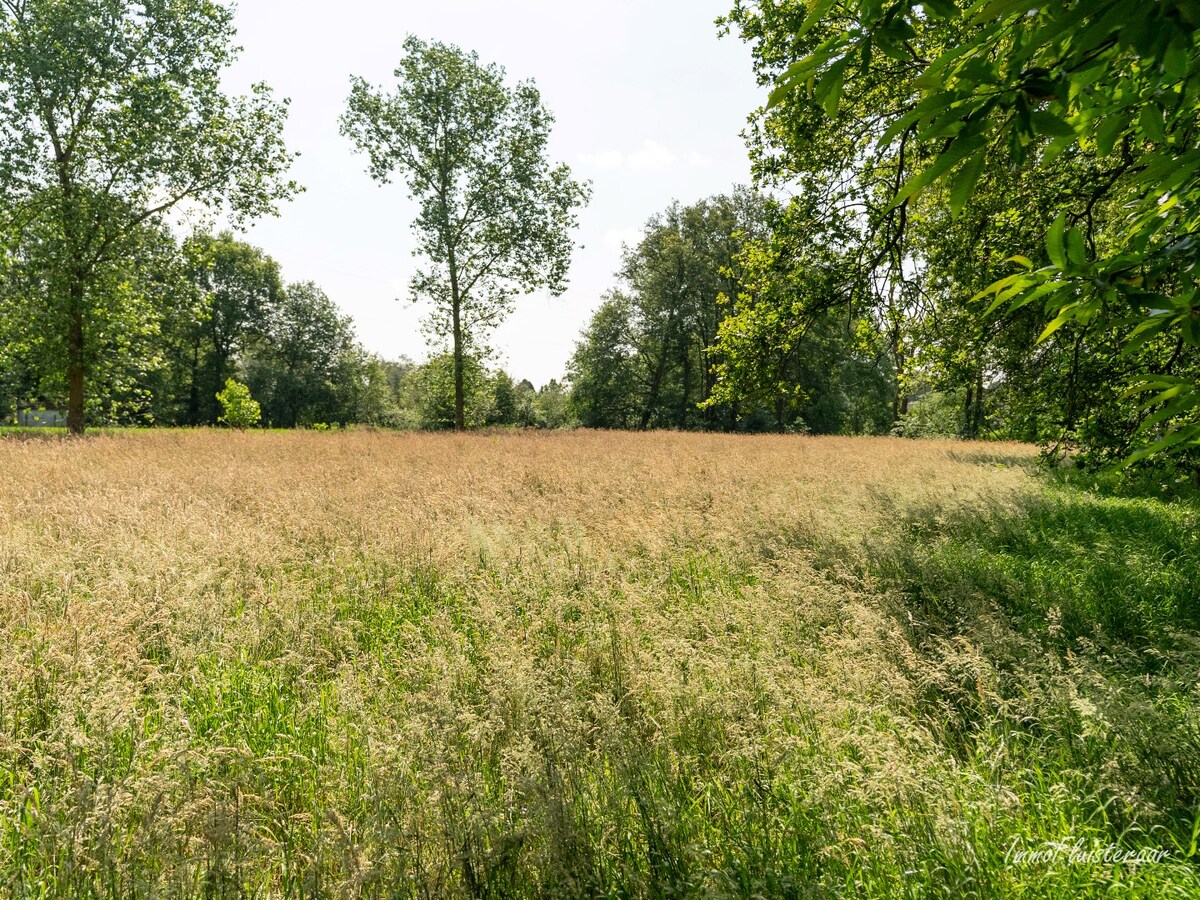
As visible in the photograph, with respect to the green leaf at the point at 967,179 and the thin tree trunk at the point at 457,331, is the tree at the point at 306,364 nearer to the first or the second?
the thin tree trunk at the point at 457,331

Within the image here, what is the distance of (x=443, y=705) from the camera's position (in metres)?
2.69

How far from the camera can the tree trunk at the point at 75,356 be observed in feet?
51.9

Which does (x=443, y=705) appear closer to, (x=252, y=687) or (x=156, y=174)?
(x=252, y=687)

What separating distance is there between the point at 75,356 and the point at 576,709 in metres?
22.1

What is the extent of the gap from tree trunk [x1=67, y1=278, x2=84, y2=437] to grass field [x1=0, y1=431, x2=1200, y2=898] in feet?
45.7

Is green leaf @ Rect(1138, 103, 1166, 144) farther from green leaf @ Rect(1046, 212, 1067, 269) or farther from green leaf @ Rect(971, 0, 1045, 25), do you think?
green leaf @ Rect(971, 0, 1045, 25)

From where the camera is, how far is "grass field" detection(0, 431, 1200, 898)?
200cm

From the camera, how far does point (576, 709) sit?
2873 millimetres

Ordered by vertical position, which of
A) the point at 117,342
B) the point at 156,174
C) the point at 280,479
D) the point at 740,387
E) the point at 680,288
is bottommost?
the point at 280,479

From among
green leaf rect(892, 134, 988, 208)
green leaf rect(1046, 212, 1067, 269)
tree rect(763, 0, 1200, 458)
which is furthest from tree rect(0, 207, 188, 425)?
green leaf rect(1046, 212, 1067, 269)

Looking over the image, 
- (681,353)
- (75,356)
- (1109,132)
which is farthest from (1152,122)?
(681,353)

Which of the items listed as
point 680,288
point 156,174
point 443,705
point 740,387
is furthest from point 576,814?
point 680,288

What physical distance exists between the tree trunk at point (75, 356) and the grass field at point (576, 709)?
Result: 1393 cm

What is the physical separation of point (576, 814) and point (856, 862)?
44.0 inches
